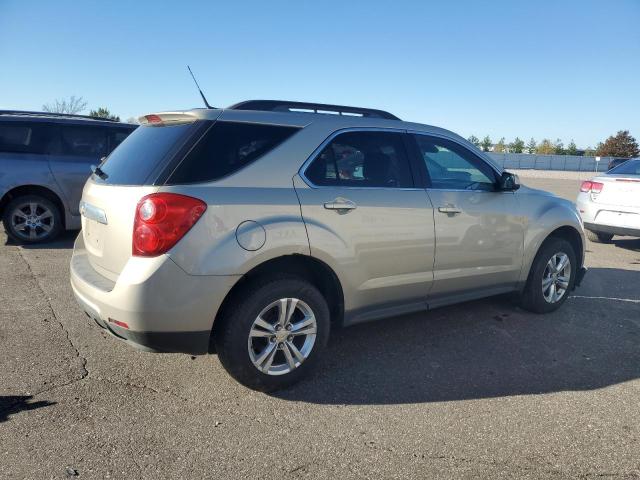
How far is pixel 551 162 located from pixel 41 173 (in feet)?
228

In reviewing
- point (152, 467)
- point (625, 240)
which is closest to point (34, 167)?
point (152, 467)

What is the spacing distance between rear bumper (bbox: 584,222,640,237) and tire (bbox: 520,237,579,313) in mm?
3427

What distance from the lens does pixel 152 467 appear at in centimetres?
252

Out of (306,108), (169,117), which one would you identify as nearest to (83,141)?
(169,117)

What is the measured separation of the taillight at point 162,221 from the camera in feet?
9.34

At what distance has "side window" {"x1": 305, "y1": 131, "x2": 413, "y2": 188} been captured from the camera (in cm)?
349

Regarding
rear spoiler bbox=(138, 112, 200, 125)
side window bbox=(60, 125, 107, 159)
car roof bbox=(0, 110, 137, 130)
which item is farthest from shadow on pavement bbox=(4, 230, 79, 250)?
rear spoiler bbox=(138, 112, 200, 125)

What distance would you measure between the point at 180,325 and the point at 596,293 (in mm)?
5100

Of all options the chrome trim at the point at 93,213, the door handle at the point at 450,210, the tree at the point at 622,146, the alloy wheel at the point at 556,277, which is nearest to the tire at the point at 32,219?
the chrome trim at the point at 93,213

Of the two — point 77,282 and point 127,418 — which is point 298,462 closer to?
point 127,418

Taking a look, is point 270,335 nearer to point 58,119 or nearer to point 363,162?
point 363,162

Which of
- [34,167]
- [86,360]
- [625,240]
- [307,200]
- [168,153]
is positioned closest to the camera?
[168,153]

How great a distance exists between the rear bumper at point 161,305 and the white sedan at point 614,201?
23.9 ft

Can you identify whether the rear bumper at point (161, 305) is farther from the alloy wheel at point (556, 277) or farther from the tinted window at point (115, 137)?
the tinted window at point (115, 137)
